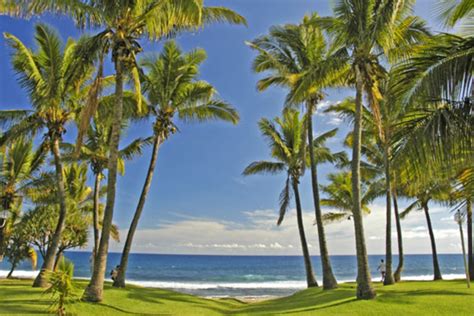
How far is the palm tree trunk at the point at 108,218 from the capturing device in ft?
32.7

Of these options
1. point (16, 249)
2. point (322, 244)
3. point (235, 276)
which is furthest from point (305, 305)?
point (235, 276)

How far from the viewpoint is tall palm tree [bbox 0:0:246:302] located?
1012 cm

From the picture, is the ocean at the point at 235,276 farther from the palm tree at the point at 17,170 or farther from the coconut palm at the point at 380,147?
the palm tree at the point at 17,170

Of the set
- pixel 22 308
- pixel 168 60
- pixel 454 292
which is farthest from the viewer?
pixel 168 60

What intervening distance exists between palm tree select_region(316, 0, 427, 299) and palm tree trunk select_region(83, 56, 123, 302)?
22.7ft

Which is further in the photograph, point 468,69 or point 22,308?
point 22,308

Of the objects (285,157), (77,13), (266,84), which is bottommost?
(285,157)

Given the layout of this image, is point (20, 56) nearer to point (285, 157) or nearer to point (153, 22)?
point (153, 22)

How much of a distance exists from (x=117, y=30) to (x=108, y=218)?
5462mm

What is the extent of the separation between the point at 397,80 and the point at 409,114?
724 millimetres

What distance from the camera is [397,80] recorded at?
21.4ft

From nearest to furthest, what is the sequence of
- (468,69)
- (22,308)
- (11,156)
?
(468,69) → (22,308) → (11,156)

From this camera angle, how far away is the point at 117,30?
10977 millimetres

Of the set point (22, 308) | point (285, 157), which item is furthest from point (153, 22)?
point (285, 157)
